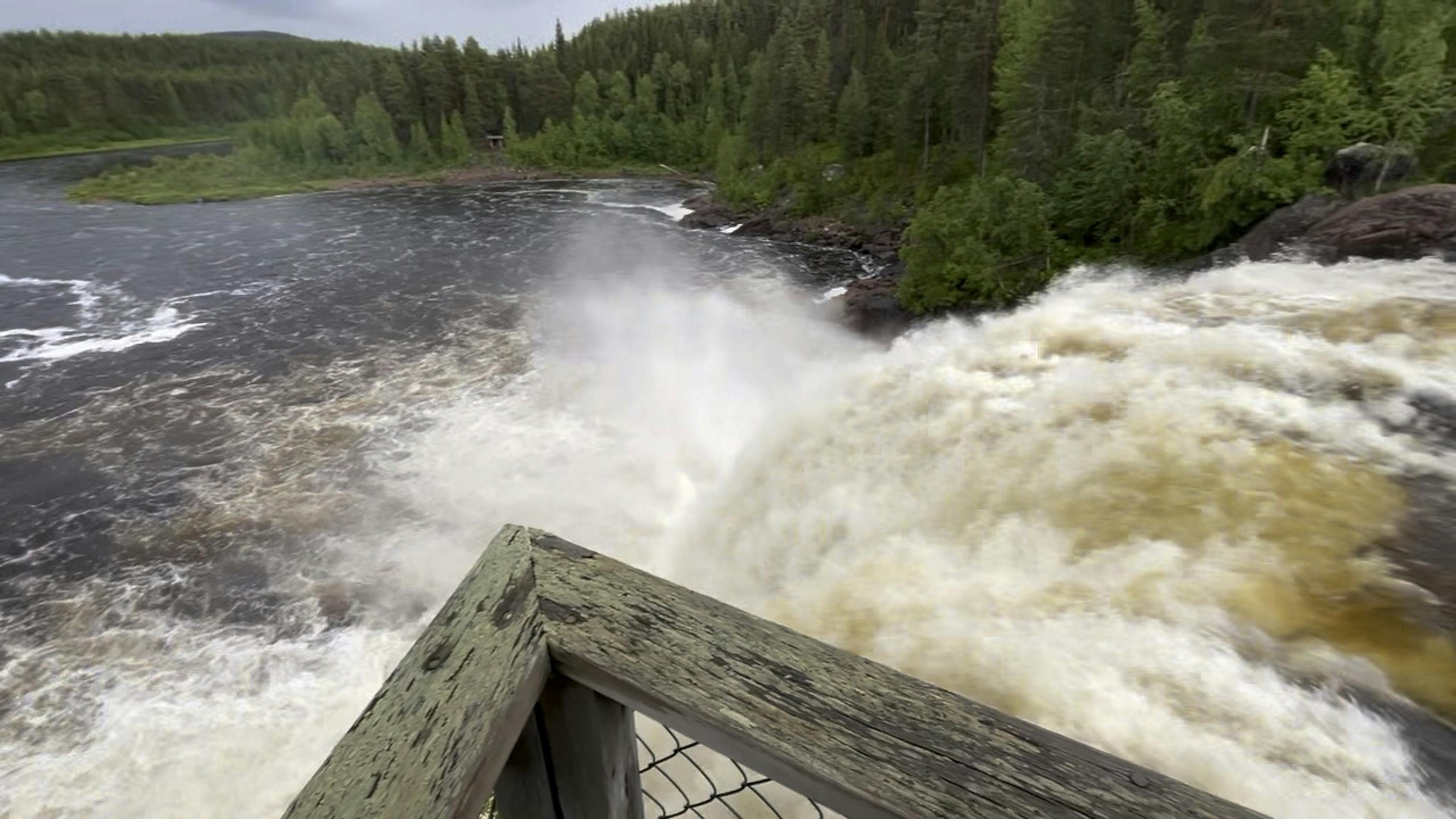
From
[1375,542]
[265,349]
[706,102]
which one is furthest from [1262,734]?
[706,102]

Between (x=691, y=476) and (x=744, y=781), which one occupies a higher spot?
(x=744, y=781)

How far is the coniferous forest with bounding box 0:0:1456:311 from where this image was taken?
21344 mm

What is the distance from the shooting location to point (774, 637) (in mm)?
1414

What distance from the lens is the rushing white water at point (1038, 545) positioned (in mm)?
4145

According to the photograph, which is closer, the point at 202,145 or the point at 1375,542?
the point at 1375,542

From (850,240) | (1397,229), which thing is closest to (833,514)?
→ (1397,229)

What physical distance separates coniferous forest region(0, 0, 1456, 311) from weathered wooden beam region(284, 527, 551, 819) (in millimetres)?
24518

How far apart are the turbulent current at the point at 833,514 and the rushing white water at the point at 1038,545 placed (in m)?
0.03

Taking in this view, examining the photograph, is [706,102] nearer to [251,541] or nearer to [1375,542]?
[251,541]

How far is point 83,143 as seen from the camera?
11612 cm

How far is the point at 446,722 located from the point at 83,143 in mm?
163990

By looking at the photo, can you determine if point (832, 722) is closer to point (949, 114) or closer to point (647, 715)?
point (647, 715)

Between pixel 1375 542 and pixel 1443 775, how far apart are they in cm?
188

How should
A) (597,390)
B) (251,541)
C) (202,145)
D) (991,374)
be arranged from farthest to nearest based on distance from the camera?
(202,145) < (597,390) < (251,541) < (991,374)
